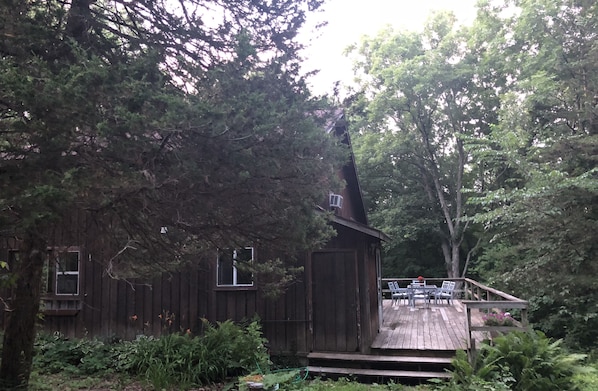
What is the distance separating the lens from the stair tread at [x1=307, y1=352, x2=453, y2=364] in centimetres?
759

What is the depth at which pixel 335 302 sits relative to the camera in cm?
873

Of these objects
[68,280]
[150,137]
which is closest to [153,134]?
[150,137]

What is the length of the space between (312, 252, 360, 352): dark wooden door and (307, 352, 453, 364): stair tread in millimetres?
250

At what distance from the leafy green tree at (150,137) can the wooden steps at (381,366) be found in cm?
334

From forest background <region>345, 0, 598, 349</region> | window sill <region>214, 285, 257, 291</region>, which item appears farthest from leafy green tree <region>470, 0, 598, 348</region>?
window sill <region>214, 285, 257, 291</region>

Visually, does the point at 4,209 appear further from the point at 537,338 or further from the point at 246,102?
the point at 537,338

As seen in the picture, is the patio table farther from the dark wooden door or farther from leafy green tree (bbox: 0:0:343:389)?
leafy green tree (bbox: 0:0:343:389)

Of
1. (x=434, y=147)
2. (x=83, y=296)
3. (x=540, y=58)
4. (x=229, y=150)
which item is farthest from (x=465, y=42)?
(x=229, y=150)

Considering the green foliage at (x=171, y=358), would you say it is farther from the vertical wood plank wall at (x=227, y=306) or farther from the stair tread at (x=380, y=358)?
the stair tread at (x=380, y=358)

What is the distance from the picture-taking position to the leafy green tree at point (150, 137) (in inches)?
139

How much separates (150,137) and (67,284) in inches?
307

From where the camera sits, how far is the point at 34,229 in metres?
3.55

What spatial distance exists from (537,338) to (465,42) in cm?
1811

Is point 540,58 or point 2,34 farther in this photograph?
point 540,58
